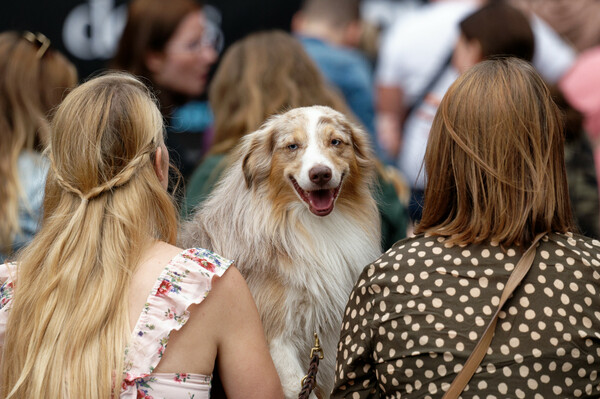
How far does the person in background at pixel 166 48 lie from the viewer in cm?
461

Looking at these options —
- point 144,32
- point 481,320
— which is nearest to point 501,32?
point 144,32

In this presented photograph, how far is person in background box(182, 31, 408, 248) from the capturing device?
3545mm

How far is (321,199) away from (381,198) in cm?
56

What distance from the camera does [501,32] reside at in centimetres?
443

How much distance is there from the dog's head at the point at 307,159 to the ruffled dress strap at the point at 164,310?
0.67 meters

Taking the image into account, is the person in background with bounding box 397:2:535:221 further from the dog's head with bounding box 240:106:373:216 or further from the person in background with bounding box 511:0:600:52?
the person in background with bounding box 511:0:600:52

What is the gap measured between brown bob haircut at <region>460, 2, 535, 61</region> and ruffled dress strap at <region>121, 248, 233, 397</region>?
8.85 ft

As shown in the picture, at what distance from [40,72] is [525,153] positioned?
2.50m

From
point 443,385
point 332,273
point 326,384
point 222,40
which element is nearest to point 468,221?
point 443,385

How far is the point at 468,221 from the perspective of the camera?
7.25 ft

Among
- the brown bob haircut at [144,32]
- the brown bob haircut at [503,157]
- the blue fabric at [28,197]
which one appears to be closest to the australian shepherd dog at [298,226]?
the brown bob haircut at [503,157]

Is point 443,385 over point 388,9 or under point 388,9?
under

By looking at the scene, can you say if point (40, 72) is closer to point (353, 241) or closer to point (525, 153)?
point (353, 241)

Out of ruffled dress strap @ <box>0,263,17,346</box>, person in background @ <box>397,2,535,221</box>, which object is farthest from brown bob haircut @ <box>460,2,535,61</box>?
ruffled dress strap @ <box>0,263,17,346</box>
